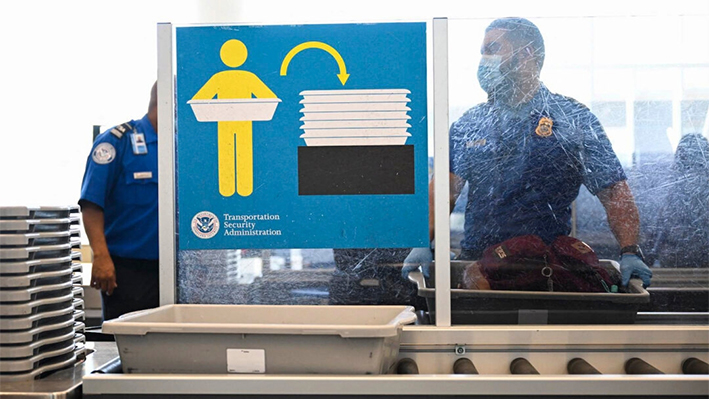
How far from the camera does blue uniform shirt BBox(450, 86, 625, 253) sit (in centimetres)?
160

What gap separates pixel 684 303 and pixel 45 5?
13.0 ft

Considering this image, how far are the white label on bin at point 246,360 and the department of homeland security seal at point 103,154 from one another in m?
1.38

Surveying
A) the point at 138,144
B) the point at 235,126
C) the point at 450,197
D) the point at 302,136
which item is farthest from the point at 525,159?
the point at 138,144

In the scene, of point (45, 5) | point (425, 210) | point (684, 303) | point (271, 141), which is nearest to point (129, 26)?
point (45, 5)

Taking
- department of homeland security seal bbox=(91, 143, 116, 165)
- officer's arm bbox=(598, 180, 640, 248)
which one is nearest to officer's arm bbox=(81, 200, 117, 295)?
department of homeland security seal bbox=(91, 143, 116, 165)

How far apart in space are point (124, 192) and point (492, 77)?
150cm

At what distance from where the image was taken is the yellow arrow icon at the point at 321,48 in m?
1.61

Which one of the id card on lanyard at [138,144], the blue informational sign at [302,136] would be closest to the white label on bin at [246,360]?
the blue informational sign at [302,136]

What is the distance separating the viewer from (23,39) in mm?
4082

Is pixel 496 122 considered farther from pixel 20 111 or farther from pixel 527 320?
pixel 20 111

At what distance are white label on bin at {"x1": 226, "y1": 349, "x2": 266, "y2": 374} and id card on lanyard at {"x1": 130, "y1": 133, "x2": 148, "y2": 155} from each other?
1372 millimetres

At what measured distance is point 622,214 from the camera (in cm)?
160

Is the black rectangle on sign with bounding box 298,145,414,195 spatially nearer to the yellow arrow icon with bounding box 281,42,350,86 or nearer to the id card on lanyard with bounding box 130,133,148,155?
the yellow arrow icon with bounding box 281,42,350,86

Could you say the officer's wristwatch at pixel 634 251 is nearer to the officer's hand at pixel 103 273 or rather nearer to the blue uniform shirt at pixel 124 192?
the blue uniform shirt at pixel 124 192
